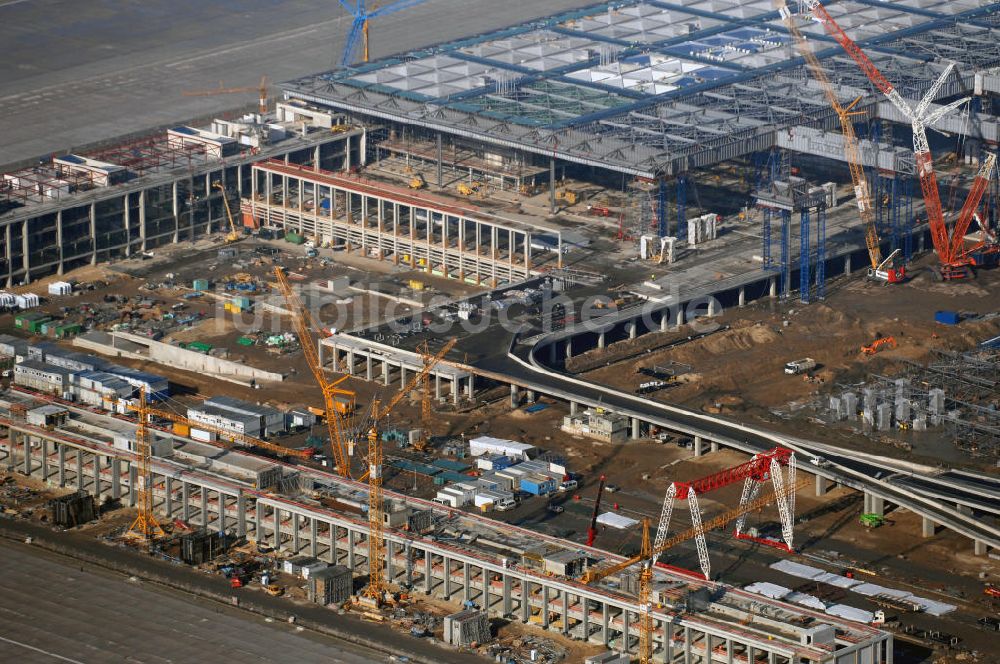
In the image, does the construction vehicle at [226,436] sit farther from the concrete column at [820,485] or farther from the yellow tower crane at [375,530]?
the concrete column at [820,485]

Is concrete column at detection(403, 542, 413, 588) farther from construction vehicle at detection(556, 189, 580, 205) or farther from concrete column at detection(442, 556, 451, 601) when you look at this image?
construction vehicle at detection(556, 189, 580, 205)

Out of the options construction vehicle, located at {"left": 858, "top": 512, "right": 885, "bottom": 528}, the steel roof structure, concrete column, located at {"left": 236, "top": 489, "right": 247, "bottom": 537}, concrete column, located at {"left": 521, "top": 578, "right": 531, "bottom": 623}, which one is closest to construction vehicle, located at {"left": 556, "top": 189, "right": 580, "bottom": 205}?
the steel roof structure

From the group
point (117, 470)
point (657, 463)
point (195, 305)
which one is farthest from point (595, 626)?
point (195, 305)

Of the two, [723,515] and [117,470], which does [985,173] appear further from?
[117,470]

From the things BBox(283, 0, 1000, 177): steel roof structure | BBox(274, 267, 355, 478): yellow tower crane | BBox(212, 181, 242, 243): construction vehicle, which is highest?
BBox(283, 0, 1000, 177): steel roof structure

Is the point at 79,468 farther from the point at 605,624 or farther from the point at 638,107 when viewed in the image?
the point at 638,107

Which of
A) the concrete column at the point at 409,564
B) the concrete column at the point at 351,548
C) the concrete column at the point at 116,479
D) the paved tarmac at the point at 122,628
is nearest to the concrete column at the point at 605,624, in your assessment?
the paved tarmac at the point at 122,628

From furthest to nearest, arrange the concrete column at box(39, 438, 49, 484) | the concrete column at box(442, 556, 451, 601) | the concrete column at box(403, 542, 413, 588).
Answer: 1. the concrete column at box(39, 438, 49, 484)
2. the concrete column at box(403, 542, 413, 588)
3. the concrete column at box(442, 556, 451, 601)

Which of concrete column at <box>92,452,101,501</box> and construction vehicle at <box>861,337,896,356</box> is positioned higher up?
construction vehicle at <box>861,337,896,356</box>
